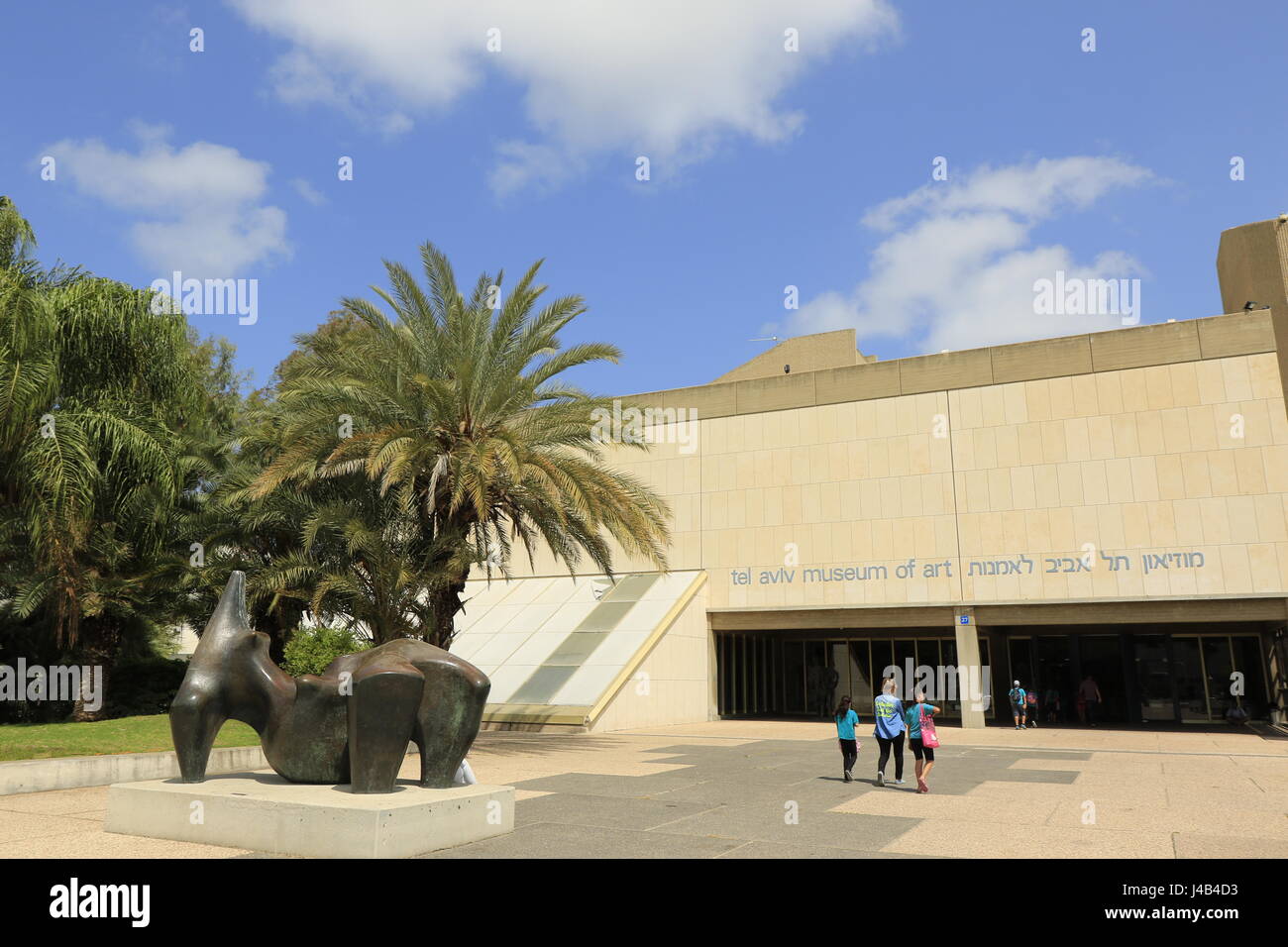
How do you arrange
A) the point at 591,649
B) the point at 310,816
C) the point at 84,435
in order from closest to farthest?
the point at 310,816 → the point at 84,435 → the point at 591,649

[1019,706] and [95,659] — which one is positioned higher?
[95,659]

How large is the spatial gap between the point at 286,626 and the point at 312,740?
53.6 feet

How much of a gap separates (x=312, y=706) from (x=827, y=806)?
5676mm

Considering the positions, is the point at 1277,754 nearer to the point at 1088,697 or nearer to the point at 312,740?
the point at 1088,697

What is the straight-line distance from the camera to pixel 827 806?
33.9 feet

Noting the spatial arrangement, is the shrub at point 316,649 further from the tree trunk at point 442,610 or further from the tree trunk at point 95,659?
the tree trunk at point 95,659

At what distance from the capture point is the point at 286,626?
2364 cm

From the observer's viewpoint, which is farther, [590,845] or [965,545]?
[965,545]

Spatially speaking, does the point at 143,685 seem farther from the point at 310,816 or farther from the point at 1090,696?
the point at 1090,696

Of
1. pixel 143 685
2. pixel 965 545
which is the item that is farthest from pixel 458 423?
pixel 965 545

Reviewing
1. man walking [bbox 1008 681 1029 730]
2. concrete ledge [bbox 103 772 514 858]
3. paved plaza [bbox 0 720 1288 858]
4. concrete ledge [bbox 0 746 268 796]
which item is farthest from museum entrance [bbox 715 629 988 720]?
concrete ledge [bbox 103 772 514 858]

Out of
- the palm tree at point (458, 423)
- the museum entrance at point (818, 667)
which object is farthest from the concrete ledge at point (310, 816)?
the museum entrance at point (818, 667)

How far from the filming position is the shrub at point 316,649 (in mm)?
17984

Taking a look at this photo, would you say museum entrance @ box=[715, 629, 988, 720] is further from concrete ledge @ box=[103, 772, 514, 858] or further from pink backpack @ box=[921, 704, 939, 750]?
concrete ledge @ box=[103, 772, 514, 858]
